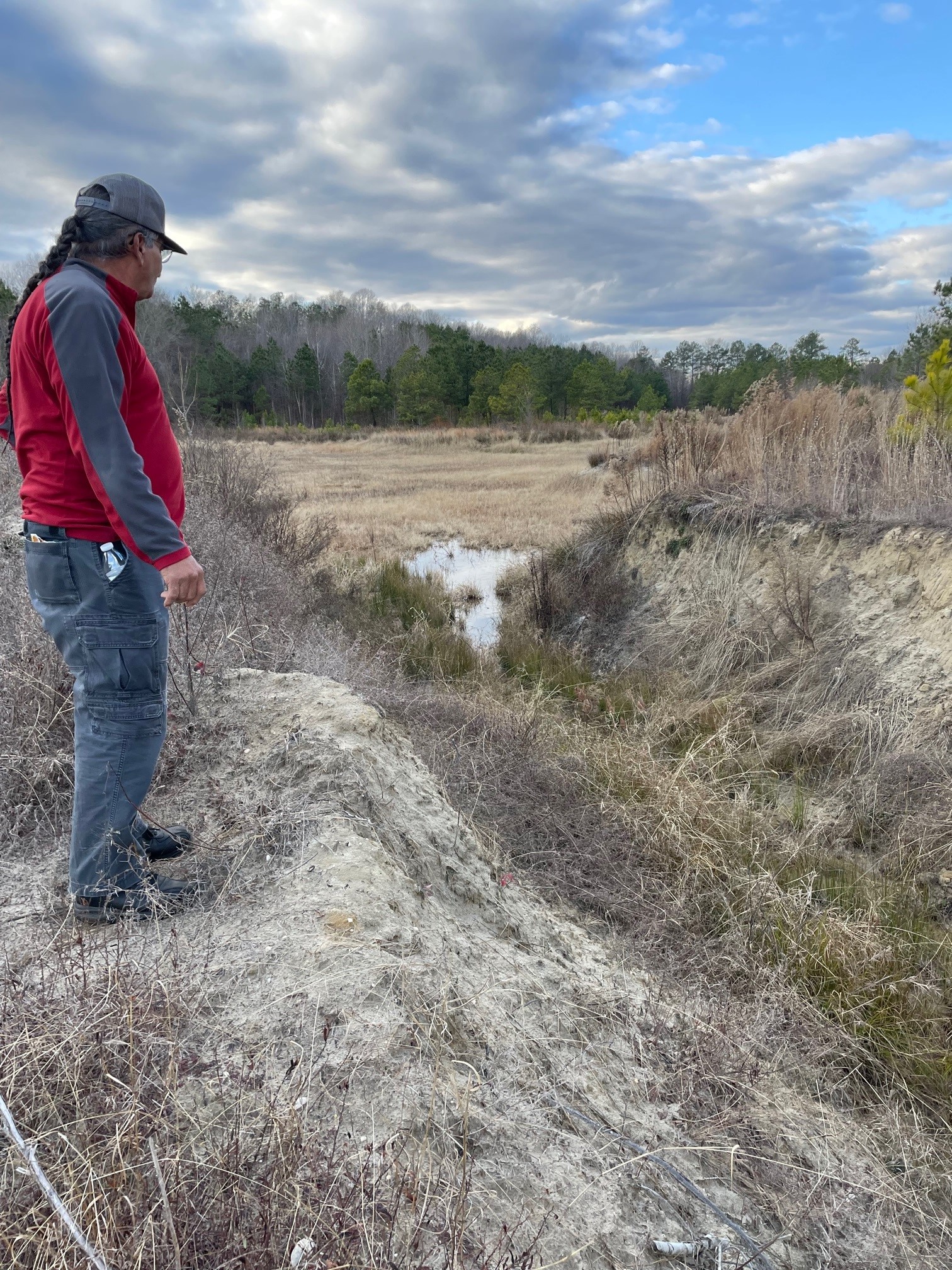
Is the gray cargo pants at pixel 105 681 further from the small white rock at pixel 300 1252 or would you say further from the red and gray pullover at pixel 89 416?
the small white rock at pixel 300 1252

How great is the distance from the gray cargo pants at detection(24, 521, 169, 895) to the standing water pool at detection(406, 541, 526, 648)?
21.6ft

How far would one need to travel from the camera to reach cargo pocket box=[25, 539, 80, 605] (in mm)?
2248

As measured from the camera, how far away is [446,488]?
2434cm

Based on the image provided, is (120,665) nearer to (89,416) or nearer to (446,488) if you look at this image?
(89,416)

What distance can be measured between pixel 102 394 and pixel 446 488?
22594 mm

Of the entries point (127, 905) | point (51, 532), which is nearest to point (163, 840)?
point (127, 905)

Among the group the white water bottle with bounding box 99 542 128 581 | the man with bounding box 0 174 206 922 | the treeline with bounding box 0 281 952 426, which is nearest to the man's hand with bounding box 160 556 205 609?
the man with bounding box 0 174 206 922

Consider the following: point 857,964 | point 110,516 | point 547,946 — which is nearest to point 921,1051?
point 857,964

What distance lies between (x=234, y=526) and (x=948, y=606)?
655cm

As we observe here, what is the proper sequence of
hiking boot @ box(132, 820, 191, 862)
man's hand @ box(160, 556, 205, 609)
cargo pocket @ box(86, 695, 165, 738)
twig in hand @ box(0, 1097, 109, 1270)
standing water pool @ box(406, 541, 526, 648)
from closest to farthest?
twig in hand @ box(0, 1097, 109, 1270), man's hand @ box(160, 556, 205, 609), cargo pocket @ box(86, 695, 165, 738), hiking boot @ box(132, 820, 191, 862), standing water pool @ box(406, 541, 526, 648)

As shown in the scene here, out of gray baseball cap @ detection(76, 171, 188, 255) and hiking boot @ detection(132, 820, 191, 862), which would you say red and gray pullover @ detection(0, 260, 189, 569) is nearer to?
gray baseball cap @ detection(76, 171, 188, 255)

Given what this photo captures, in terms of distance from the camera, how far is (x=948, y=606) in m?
6.16

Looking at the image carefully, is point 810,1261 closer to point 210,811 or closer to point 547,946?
point 547,946

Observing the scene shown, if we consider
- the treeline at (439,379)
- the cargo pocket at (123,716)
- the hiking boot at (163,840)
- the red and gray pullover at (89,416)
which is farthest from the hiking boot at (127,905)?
the treeline at (439,379)
